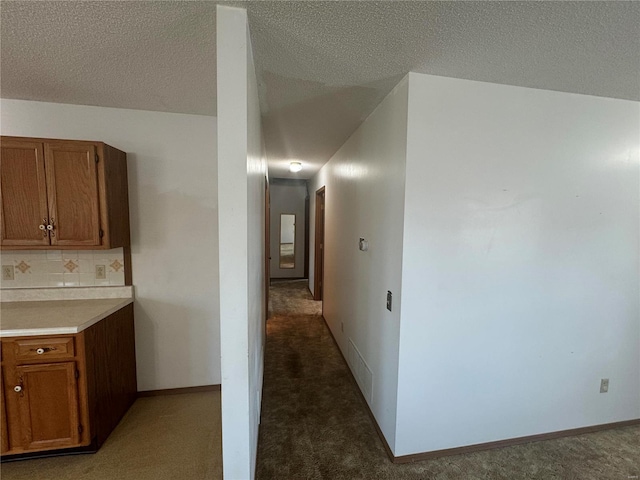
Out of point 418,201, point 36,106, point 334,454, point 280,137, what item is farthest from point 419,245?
point 36,106

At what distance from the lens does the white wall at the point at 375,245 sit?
1721mm

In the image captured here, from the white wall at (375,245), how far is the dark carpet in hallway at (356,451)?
17cm

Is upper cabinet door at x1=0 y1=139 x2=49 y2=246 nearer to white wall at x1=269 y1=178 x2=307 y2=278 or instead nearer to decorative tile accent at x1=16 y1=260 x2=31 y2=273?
decorative tile accent at x1=16 y1=260 x2=31 y2=273

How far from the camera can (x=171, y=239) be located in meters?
2.33

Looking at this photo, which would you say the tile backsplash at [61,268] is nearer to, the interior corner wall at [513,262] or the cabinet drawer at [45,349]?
the cabinet drawer at [45,349]

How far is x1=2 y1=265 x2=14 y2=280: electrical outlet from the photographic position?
2.03 metres

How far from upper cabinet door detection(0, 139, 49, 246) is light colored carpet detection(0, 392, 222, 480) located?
1420 mm

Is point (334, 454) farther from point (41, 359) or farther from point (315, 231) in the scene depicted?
point (315, 231)

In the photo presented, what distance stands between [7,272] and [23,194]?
69 cm

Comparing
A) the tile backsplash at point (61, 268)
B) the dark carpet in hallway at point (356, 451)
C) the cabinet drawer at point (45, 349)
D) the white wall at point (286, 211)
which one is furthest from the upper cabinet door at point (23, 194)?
the white wall at point (286, 211)

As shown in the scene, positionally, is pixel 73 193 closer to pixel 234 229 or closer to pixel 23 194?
pixel 23 194

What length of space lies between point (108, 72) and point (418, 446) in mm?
2991

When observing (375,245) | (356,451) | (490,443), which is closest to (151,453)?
(356,451)

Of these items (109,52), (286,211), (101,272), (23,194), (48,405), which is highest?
(109,52)
